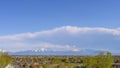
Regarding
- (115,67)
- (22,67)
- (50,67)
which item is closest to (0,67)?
(50,67)

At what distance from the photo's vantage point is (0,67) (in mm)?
72500

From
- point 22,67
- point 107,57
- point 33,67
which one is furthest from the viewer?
point 22,67

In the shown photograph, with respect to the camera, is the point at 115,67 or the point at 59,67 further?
the point at 115,67

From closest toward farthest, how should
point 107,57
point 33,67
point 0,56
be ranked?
point 107,57 < point 0,56 < point 33,67

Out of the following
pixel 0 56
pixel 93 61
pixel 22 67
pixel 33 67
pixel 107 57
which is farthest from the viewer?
pixel 22 67

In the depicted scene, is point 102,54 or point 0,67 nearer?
point 102,54

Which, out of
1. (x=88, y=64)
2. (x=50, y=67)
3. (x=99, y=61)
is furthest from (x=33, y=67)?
(x=99, y=61)

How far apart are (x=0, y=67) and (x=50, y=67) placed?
10978 mm

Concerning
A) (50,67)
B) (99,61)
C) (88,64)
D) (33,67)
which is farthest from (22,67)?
(99,61)

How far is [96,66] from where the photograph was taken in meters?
Answer: 67.1

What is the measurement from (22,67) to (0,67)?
690 inches

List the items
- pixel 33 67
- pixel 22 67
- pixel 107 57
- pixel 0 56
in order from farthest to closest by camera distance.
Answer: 1. pixel 22 67
2. pixel 33 67
3. pixel 0 56
4. pixel 107 57

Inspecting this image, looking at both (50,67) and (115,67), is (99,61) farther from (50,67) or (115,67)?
(115,67)

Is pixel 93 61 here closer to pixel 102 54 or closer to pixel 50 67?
pixel 102 54
